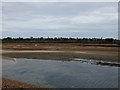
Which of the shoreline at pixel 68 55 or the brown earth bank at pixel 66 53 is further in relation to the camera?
the brown earth bank at pixel 66 53

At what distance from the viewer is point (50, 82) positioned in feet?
41.2

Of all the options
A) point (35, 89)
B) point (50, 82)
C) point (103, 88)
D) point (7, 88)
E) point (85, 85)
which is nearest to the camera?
point (7, 88)

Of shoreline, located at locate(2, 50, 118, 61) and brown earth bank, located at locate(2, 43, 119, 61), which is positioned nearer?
shoreline, located at locate(2, 50, 118, 61)

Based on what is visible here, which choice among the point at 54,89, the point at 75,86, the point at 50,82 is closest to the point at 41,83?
the point at 50,82

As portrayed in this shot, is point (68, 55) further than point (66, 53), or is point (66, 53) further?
point (66, 53)

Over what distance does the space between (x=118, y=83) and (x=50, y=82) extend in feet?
18.3

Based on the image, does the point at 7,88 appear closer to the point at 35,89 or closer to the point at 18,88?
the point at 18,88

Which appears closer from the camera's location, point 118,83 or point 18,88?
point 18,88

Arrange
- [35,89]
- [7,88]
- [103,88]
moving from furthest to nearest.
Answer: [103,88] → [35,89] → [7,88]

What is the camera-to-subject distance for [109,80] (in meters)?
13.2

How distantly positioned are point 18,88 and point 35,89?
113 centimetres

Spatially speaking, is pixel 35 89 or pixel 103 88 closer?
pixel 35 89

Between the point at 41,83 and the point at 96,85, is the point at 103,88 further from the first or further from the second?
the point at 41,83

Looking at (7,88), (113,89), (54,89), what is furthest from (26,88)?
(113,89)
